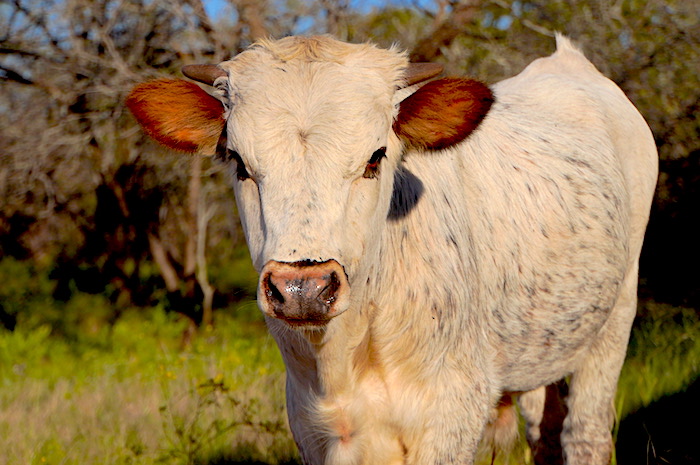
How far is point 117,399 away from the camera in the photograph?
6.07 meters

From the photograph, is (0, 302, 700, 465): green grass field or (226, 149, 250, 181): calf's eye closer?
(226, 149, 250, 181): calf's eye

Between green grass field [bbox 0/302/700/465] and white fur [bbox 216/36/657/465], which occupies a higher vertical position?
white fur [bbox 216/36/657/465]

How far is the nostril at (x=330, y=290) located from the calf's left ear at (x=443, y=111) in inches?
30.7

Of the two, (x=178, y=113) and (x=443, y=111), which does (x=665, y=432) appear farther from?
(x=178, y=113)

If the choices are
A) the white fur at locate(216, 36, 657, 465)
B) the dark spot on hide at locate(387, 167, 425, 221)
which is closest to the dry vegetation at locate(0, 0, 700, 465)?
the white fur at locate(216, 36, 657, 465)

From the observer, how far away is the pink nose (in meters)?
2.61

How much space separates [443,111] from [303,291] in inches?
38.0

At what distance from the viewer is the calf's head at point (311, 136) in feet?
8.80

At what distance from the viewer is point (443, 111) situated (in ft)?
10.5

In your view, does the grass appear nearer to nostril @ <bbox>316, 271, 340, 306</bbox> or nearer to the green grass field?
the green grass field

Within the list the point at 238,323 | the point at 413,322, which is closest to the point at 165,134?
the point at 413,322

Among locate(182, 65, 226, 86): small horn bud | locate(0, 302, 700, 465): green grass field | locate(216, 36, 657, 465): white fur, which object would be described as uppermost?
locate(182, 65, 226, 86): small horn bud

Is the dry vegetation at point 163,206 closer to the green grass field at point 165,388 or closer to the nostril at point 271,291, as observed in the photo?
the green grass field at point 165,388

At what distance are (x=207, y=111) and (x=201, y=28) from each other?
4466 mm
